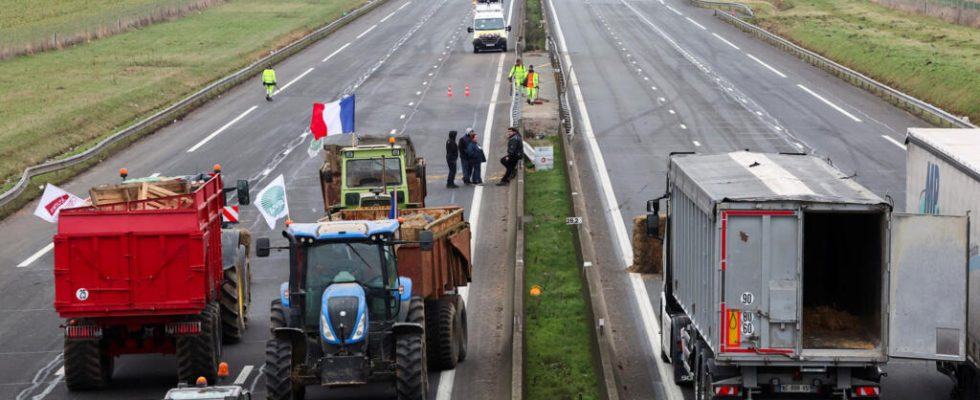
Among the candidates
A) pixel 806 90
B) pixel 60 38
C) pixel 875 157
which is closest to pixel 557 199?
pixel 875 157

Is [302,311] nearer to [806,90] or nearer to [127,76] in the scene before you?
[806,90]

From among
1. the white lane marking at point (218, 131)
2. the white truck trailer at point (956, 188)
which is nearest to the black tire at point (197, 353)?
the white truck trailer at point (956, 188)

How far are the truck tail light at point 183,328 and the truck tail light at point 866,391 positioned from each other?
8867mm

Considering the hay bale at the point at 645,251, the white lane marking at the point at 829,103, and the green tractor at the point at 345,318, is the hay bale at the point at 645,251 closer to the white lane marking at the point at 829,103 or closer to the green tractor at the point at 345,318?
the green tractor at the point at 345,318

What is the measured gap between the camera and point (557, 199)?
34750 millimetres

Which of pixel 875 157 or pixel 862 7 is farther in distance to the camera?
pixel 862 7

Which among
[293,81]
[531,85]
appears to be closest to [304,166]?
[531,85]

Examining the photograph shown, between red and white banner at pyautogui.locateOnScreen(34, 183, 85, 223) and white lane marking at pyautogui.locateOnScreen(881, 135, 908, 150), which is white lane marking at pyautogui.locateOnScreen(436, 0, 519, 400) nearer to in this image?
red and white banner at pyautogui.locateOnScreen(34, 183, 85, 223)

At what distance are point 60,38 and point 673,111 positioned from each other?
3755 centimetres

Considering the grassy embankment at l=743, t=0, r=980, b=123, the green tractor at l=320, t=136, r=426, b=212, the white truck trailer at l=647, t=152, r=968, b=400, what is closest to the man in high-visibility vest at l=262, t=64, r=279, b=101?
the grassy embankment at l=743, t=0, r=980, b=123

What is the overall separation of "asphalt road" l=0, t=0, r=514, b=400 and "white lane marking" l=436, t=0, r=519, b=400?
0.05 meters

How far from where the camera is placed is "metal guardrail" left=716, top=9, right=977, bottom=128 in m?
44.2

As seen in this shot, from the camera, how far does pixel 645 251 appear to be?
26734mm

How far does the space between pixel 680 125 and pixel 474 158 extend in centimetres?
1211
